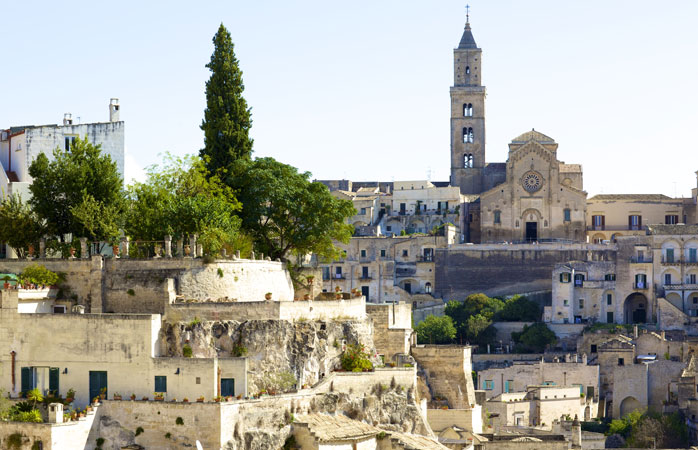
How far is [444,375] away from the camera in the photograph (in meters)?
52.5

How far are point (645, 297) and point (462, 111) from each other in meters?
26.5

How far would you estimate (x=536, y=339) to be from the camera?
84.2 metres

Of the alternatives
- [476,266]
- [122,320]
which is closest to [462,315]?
[476,266]

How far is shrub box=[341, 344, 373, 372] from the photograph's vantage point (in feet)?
151

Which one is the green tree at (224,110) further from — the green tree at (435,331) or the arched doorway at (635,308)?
the arched doorway at (635,308)

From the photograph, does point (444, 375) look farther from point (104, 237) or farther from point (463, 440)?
point (104, 237)

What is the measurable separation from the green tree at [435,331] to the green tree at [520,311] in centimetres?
425

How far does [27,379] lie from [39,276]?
3906 millimetres

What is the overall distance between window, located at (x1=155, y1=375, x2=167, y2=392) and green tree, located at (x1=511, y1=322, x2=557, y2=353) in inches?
1803

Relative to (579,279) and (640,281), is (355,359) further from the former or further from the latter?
(640,281)

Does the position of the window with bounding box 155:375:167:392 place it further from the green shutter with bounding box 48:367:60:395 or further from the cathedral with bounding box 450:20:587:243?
the cathedral with bounding box 450:20:587:243

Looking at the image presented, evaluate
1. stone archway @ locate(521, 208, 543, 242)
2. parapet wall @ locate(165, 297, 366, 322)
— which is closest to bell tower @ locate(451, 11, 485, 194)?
stone archway @ locate(521, 208, 543, 242)

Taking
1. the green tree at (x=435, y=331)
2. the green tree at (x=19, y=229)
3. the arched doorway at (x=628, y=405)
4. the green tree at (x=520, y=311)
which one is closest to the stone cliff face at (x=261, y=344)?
the green tree at (x=19, y=229)

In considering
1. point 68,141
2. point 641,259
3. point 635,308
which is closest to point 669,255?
point 641,259
